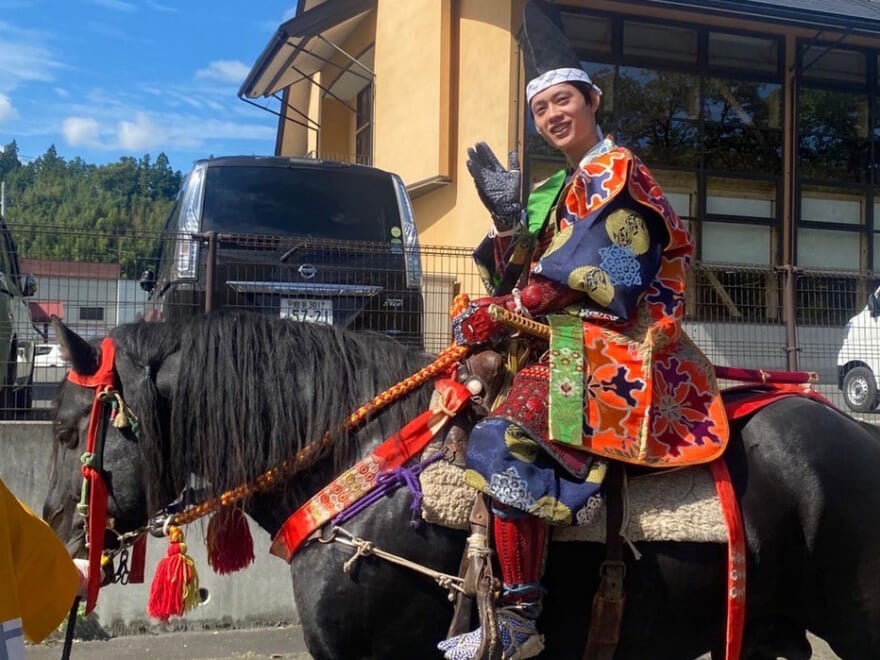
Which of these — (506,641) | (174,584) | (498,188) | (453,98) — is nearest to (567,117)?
(498,188)

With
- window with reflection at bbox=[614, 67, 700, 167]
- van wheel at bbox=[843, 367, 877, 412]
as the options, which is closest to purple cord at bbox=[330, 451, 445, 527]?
van wheel at bbox=[843, 367, 877, 412]

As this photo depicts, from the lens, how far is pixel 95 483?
2244 mm

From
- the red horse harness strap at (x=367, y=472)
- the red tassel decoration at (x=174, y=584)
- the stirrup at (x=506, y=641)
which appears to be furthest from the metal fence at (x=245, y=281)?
the stirrup at (x=506, y=641)

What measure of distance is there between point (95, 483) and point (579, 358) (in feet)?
4.33

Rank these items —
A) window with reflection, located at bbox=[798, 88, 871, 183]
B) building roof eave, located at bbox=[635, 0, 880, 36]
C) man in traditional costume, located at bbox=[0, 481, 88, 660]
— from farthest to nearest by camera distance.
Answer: window with reflection, located at bbox=[798, 88, 871, 183] < building roof eave, located at bbox=[635, 0, 880, 36] < man in traditional costume, located at bbox=[0, 481, 88, 660]

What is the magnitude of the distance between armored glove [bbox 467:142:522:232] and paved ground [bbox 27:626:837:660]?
3347 mm

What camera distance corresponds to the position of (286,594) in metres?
5.42

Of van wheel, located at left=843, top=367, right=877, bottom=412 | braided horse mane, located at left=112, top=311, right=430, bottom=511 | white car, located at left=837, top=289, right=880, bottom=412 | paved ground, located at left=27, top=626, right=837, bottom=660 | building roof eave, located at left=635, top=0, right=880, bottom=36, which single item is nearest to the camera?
braided horse mane, located at left=112, top=311, right=430, bottom=511

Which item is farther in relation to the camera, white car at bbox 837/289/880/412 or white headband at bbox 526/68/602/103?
white car at bbox 837/289/880/412

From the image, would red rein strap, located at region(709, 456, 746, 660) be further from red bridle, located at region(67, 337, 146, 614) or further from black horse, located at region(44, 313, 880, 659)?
red bridle, located at region(67, 337, 146, 614)

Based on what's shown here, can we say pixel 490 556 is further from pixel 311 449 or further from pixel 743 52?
pixel 743 52

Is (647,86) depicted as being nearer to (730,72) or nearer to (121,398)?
(730,72)

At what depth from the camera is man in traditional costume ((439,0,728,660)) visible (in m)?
2.18

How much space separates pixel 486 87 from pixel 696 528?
31.0 feet
